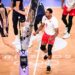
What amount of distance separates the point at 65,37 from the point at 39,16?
934 millimetres

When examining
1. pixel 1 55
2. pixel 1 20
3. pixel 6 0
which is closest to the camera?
pixel 1 55

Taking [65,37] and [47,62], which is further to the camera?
[65,37]

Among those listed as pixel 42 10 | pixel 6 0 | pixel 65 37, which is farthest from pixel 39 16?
pixel 6 0

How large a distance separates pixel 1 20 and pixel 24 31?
2805mm

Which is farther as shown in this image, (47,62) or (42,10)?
(42,10)

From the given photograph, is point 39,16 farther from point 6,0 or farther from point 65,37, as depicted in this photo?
point 6,0

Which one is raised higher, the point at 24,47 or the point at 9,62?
the point at 24,47

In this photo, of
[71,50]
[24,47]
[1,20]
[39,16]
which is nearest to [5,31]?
[1,20]

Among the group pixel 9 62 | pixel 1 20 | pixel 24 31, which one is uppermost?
pixel 24 31

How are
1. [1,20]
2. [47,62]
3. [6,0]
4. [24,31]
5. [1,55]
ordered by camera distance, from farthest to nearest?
[6,0]
[1,20]
[1,55]
[47,62]
[24,31]

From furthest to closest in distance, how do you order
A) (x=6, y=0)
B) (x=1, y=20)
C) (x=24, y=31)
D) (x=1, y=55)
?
(x=6, y=0) < (x=1, y=20) < (x=1, y=55) < (x=24, y=31)

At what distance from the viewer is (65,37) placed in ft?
27.8

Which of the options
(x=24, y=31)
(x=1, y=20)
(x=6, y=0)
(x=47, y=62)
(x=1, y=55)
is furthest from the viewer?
(x=6, y=0)

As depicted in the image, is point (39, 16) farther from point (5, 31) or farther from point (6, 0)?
point (6, 0)
